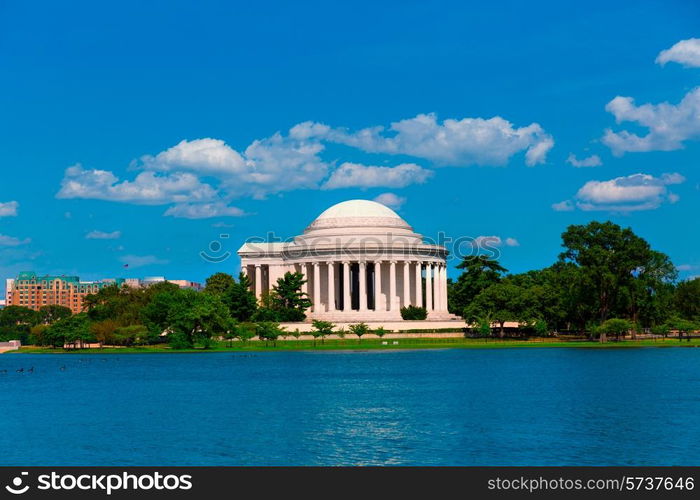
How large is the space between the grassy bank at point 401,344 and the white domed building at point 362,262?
48.8ft

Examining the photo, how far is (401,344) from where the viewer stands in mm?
118750

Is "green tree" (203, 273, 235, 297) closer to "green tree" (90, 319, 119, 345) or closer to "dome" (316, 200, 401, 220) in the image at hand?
"dome" (316, 200, 401, 220)

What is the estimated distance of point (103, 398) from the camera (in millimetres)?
60688

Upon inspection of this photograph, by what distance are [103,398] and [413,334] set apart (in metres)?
66.9

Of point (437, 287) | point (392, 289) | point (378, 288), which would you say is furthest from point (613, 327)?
point (392, 289)

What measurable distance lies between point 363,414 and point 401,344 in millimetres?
69763

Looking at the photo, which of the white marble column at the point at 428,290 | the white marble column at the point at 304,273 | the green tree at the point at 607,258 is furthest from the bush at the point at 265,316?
the green tree at the point at 607,258

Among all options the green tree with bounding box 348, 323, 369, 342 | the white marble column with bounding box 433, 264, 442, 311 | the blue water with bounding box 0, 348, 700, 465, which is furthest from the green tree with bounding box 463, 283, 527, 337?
the blue water with bounding box 0, 348, 700, 465

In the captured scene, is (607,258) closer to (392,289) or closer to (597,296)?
(597,296)

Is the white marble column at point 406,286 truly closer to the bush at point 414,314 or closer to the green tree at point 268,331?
the bush at point 414,314

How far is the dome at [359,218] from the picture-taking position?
144375 mm

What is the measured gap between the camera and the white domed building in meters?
140
